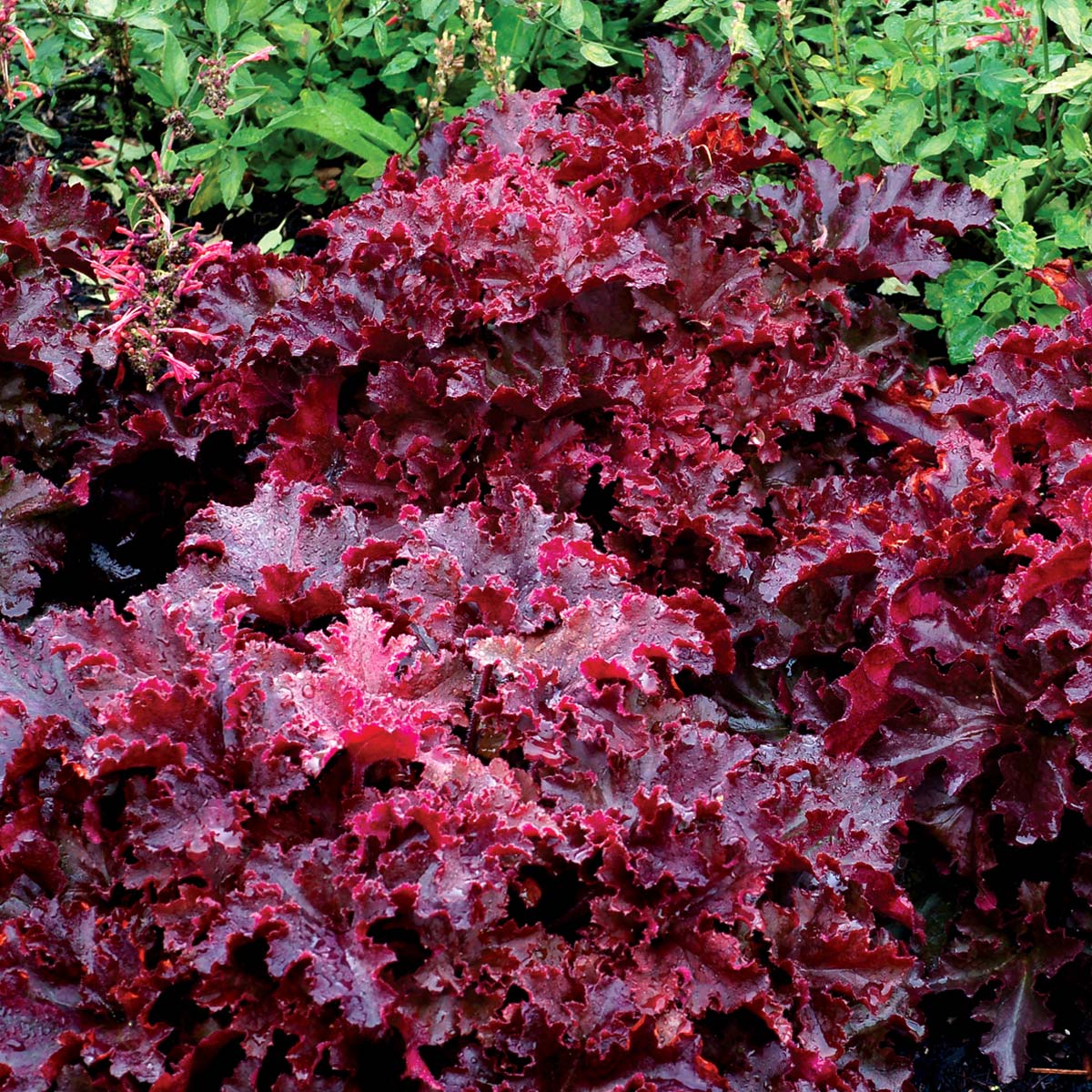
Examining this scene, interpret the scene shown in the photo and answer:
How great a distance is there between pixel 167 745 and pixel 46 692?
14.9 inches

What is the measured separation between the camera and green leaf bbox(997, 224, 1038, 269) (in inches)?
135

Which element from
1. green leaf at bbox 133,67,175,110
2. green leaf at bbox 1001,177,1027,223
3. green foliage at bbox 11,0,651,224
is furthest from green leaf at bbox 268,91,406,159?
green leaf at bbox 1001,177,1027,223

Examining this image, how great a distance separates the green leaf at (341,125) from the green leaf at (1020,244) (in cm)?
206

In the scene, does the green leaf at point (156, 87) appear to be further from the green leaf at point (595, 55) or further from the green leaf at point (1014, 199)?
the green leaf at point (1014, 199)

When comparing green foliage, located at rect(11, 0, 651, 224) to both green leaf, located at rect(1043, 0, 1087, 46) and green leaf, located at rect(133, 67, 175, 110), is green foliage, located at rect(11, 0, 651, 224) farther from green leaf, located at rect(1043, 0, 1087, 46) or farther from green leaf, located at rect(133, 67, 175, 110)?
green leaf, located at rect(1043, 0, 1087, 46)

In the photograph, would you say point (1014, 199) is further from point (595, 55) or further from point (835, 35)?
point (595, 55)

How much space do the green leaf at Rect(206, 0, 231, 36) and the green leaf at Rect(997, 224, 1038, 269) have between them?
7.93 ft

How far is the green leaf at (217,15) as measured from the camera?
3898 millimetres

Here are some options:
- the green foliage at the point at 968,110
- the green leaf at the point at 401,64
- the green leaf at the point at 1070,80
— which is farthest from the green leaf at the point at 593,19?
the green leaf at the point at 1070,80

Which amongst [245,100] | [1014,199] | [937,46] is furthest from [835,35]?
[245,100]

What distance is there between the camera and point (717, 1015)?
218 centimetres

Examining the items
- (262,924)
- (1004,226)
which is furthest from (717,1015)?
(1004,226)

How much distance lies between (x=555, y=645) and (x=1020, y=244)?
1.93 metres

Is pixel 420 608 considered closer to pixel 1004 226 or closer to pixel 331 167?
pixel 1004 226
